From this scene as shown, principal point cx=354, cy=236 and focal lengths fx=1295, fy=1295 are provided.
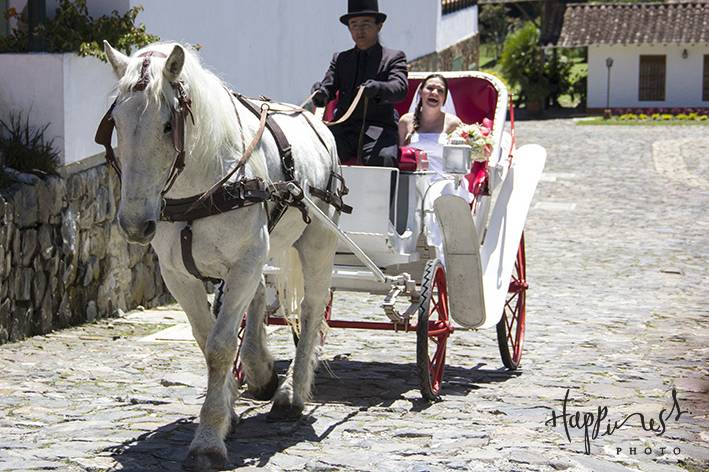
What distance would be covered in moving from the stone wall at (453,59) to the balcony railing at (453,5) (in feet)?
2.64

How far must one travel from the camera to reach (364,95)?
8.03 metres

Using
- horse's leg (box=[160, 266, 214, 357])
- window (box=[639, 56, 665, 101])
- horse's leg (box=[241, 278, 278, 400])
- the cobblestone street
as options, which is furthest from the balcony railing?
horse's leg (box=[160, 266, 214, 357])

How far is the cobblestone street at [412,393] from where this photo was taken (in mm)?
6188

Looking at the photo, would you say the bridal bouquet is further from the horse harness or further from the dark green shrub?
the dark green shrub

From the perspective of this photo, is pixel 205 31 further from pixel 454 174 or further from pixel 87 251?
pixel 454 174

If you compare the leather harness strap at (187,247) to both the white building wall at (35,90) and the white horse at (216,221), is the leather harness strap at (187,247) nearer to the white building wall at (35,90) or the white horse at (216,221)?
the white horse at (216,221)

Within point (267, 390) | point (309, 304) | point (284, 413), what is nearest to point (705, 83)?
point (309, 304)

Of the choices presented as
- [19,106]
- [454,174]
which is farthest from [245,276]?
[19,106]

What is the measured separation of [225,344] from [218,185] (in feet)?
2.45

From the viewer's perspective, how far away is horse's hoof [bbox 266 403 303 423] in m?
6.93

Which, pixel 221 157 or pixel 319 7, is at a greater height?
pixel 319 7

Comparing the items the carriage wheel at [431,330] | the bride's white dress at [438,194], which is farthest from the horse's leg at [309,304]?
the bride's white dress at [438,194]

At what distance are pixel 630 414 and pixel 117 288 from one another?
5.15 meters

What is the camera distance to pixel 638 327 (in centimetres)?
1059
